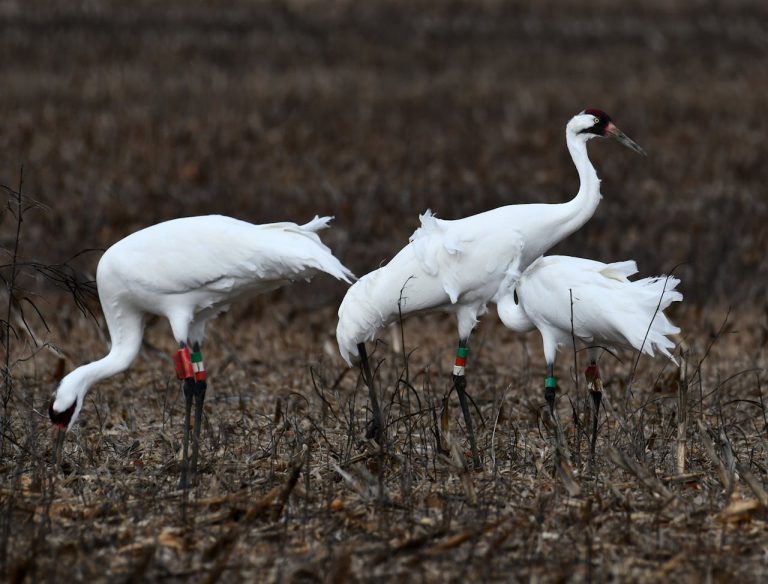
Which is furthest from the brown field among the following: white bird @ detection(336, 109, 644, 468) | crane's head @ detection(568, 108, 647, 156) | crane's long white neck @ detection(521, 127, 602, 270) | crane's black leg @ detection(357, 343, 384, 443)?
crane's head @ detection(568, 108, 647, 156)

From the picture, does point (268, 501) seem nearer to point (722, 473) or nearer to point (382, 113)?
point (722, 473)

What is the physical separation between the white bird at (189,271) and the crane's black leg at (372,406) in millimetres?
479

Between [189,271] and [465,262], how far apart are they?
121cm

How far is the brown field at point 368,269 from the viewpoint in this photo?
448cm

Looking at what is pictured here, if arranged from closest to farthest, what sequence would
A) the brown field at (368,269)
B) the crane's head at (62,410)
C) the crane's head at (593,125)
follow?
the brown field at (368,269), the crane's head at (62,410), the crane's head at (593,125)

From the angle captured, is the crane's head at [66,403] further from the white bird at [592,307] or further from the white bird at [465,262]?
the white bird at [592,307]

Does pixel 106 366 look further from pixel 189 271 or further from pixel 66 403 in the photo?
pixel 189 271

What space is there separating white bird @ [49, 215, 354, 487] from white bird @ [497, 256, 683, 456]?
2.95 feet

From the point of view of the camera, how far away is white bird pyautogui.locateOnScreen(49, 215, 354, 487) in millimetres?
5445

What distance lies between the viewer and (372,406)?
5.77 m

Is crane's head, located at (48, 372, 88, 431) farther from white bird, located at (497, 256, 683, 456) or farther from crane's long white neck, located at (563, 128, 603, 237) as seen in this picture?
crane's long white neck, located at (563, 128, 603, 237)

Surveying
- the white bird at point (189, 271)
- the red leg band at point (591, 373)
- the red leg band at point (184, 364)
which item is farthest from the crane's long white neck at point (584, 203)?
the red leg band at point (184, 364)

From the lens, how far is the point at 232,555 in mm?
4309

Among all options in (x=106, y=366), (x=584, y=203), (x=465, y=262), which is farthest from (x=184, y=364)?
(x=584, y=203)
